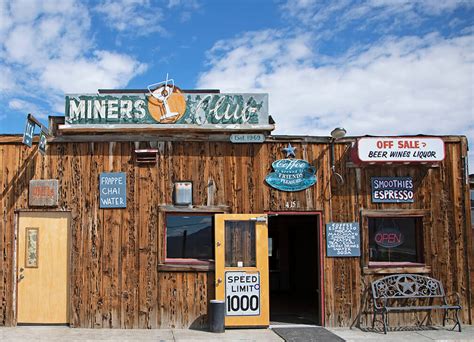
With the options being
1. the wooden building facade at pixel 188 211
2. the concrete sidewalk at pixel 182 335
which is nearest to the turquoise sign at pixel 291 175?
the wooden building facade at pixel 188 211

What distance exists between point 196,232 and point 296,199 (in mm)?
2094

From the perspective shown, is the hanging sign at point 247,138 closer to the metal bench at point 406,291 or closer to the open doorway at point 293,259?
the metal bench at point 406,291

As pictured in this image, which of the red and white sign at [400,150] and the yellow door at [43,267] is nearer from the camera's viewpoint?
the yellow door at [43,267]

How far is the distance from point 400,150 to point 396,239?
6.14ft

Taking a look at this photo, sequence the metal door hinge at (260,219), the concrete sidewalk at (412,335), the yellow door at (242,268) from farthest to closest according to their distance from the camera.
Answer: the metal door hinge at (260,219) < the yellow door at (242,268) < the concrete sidewalk at (412,335)

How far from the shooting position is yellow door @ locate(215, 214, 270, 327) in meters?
9.09

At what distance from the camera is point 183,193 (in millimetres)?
9359

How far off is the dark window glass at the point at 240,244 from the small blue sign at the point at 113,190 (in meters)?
2.11

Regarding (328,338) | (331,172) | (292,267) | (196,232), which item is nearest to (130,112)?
(196,232)

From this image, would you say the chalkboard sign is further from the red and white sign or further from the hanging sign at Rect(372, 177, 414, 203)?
the red and white sign

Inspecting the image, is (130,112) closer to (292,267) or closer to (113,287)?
(113,287)

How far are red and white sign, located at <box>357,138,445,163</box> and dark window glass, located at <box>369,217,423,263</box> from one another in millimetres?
1301

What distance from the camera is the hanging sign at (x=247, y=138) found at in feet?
31.3

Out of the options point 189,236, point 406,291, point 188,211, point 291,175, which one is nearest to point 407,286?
point 406,291
